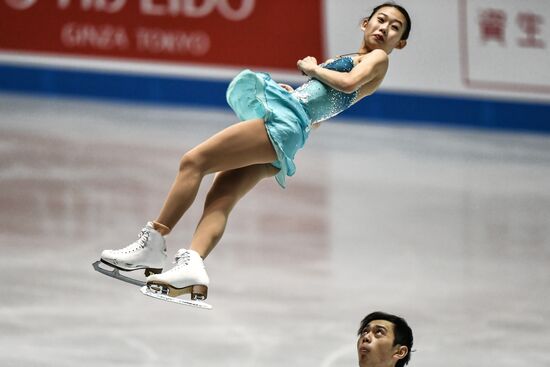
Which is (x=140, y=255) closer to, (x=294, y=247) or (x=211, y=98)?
(x=294, y=247)

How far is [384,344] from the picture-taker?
473cm

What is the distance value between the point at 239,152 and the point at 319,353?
251cm

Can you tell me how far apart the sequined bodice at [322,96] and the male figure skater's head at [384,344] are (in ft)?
2.90

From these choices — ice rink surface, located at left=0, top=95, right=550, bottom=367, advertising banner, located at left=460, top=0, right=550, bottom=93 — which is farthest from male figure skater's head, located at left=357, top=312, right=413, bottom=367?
advertising banner, located at left=460, top=0, right=550, bottom=93

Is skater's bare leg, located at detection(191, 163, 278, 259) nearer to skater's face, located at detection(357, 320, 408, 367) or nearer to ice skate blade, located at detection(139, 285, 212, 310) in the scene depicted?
ice skate blade, located at detection(139, 285, 212, 310)

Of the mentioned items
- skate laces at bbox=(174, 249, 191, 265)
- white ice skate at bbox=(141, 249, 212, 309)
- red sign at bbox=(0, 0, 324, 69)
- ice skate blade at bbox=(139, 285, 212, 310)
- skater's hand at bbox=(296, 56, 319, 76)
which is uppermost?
red sign at bbox=(0, 0, 324, 69)

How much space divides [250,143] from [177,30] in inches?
346

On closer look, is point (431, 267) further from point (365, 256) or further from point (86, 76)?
point (86, 76)

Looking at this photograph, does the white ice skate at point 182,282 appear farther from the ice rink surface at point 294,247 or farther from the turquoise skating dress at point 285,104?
the ice rink surface at point 294,247

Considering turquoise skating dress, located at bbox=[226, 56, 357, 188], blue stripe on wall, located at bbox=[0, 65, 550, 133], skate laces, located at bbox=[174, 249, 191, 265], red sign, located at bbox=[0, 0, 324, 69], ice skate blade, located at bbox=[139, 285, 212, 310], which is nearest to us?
ice skate blade, located at bbox=[139, 285, 212, 310]

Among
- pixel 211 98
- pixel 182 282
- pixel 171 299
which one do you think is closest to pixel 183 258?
pixel 182 282

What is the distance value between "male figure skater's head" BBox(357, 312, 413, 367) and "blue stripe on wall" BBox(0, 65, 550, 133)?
830cm

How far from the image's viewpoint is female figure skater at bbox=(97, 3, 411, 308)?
484 cm

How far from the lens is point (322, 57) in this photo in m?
13.1
